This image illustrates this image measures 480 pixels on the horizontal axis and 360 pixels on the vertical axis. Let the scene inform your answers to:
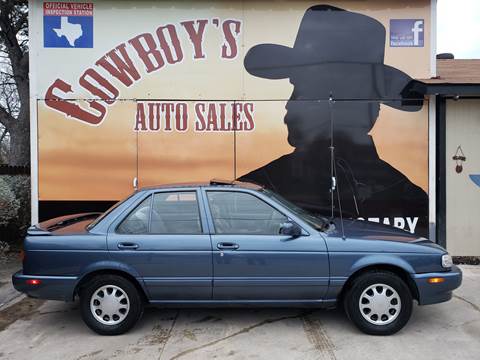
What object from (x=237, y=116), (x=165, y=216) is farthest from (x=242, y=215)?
(x=237, y=116)

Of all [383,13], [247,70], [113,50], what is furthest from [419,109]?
[113,50]

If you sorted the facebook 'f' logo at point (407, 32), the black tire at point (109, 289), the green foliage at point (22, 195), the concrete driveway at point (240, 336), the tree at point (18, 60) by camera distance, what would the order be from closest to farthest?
the concrete driveway at point (240, 336), the black tire at point (109, 289), the facebook 'f' logo at point (407, 32), the green foliage at point (22, 195), the tree at point (18, 60)

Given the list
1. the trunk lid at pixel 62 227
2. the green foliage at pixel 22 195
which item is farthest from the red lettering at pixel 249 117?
the green foliage at pixel 22 195

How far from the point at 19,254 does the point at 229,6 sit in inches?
227

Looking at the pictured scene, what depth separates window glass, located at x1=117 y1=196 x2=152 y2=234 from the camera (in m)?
4.93

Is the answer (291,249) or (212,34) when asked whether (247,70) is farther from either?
(291,249)

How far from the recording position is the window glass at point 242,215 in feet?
16.1

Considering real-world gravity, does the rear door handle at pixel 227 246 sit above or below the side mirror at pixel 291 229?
below

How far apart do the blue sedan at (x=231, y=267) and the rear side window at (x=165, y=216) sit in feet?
0.04

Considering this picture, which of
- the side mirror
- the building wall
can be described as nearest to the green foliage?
the side mirror

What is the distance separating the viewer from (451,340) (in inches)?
188

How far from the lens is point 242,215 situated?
16.3 feet

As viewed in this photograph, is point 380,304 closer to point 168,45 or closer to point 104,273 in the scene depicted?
point 104,273

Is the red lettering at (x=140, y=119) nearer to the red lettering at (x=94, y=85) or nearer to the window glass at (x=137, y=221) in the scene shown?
the red lettering at (x=94, y=85)
